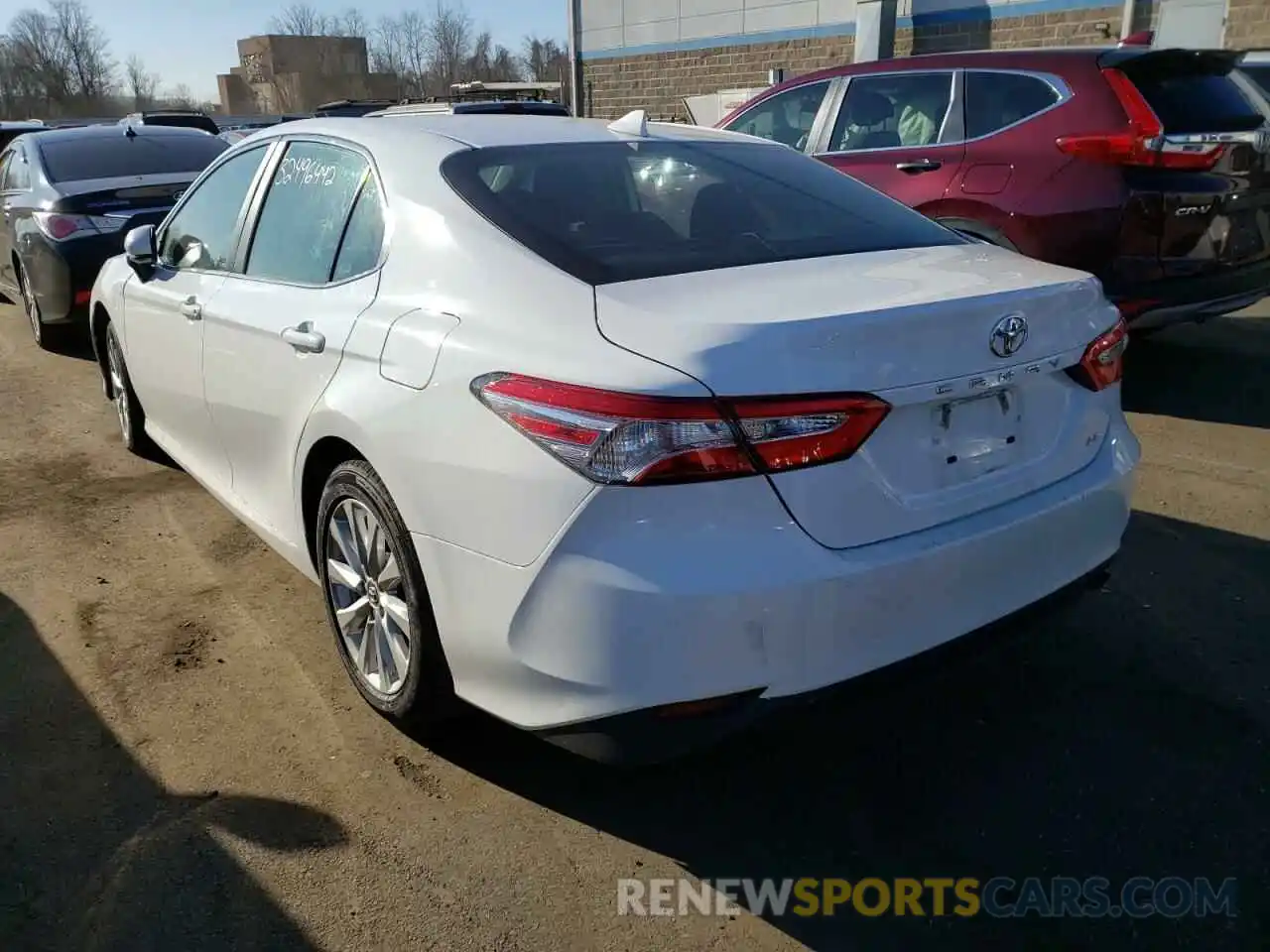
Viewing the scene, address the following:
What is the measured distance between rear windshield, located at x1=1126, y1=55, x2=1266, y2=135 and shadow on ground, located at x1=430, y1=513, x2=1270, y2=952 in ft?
9.93

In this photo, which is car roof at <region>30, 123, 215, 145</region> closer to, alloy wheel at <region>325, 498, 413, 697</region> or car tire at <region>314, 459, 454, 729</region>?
car tire at <region>314, 459, 454, 729</region>

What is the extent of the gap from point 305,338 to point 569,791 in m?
1.43

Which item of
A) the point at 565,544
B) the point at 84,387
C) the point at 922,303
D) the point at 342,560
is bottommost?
the point at 84,387

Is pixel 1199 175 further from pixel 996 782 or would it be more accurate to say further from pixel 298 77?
pixel 298 77

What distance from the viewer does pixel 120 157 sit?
7785 mm

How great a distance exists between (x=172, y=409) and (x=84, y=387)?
130 inches

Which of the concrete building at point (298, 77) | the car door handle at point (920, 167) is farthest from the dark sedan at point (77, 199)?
the concrete building at point (298, 77)

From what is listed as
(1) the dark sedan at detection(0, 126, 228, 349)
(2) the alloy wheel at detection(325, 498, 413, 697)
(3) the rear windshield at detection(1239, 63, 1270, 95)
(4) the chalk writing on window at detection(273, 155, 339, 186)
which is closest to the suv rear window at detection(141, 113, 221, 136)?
(1) the dark sedan at detection(0, 126, 228, 349)

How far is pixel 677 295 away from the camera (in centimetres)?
234

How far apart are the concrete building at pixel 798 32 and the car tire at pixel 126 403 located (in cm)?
1345

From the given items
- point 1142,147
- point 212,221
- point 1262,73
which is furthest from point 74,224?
point 1262,73

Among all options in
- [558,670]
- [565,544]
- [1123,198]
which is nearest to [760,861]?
[558,670]

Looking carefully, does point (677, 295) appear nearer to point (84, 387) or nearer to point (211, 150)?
point (84, 387)

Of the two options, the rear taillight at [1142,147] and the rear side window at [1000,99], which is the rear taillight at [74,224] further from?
the rear taillight at [1142,147]
